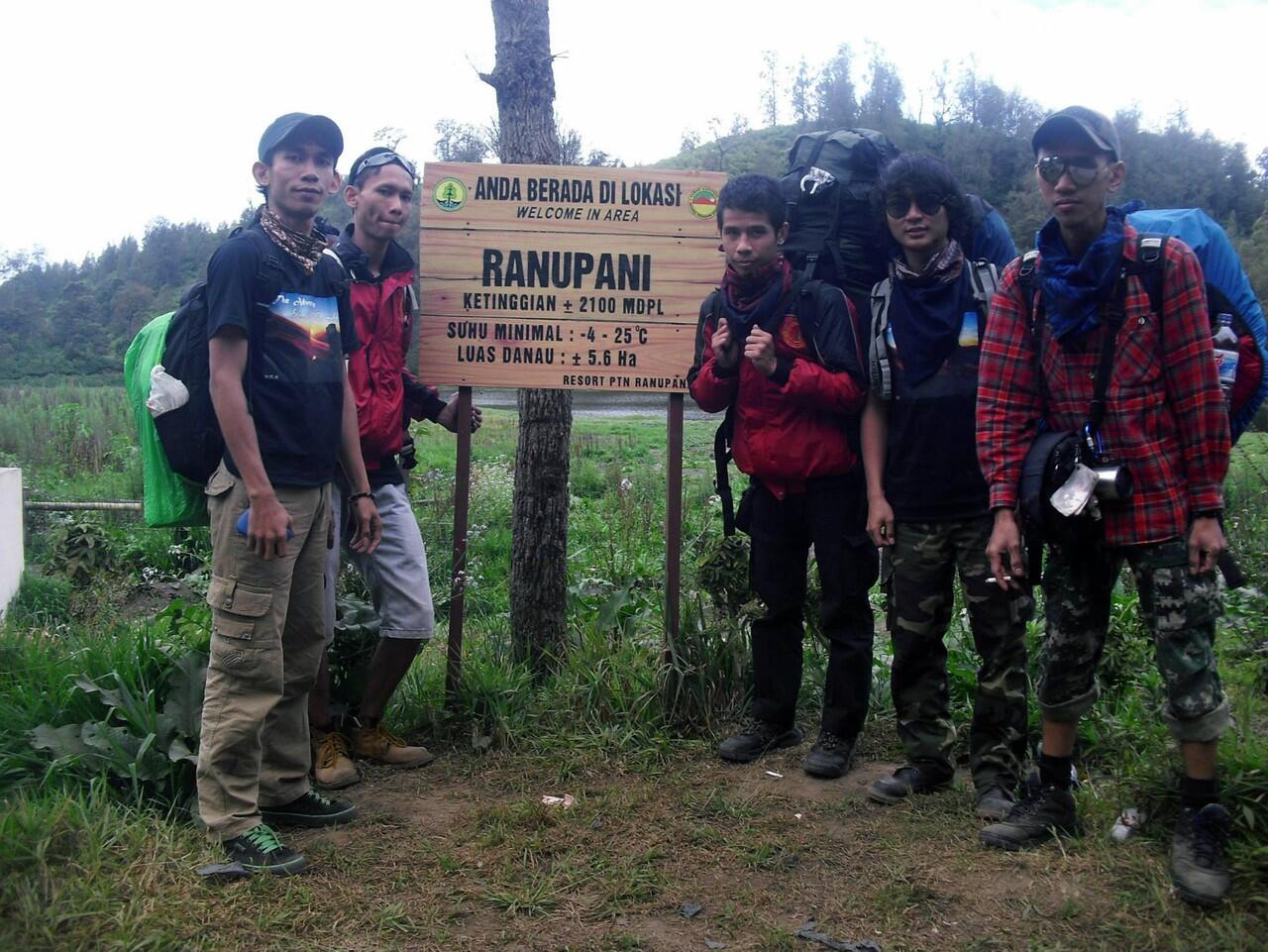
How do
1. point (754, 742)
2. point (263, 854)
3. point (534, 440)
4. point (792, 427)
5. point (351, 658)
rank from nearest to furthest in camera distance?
point (263, 854), point (792, 427), point (754, 742), point (351, 658), point (534, 440)

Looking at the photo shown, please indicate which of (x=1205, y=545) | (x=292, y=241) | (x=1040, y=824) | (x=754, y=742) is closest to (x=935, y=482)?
(x=1205, y=545)

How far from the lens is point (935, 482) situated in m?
3.62

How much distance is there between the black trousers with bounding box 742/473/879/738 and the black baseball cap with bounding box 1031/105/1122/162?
4.65ft

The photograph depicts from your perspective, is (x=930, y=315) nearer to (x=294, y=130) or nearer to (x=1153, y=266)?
(x=1153, y=266)

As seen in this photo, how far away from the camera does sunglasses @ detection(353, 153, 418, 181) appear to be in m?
4.14

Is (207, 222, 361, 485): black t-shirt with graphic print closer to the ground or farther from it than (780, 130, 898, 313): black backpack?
closer to the ground

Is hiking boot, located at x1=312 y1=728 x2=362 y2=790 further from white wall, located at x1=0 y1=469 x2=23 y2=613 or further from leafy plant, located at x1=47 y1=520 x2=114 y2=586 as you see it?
leafy plant, located at x1=47 y1=520 x2=114 y2=586

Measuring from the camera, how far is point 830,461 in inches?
154

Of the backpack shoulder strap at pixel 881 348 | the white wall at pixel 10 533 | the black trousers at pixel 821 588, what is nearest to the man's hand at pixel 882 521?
the black trousers at pixel 821 588

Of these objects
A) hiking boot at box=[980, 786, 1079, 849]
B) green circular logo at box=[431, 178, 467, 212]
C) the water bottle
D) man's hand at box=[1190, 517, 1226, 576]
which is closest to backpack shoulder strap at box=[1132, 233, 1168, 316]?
the water bottle

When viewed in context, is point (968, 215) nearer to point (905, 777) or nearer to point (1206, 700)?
point (1206, 700)

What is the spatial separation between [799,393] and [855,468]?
43 cm

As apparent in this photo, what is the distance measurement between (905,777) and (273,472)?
8.23 feet

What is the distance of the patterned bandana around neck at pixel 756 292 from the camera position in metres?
3.97
